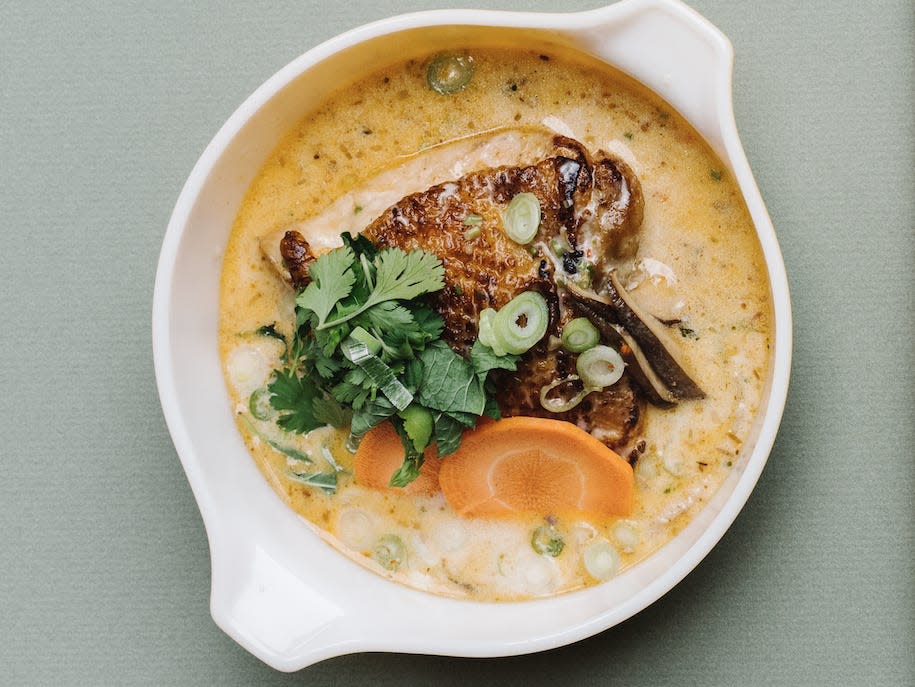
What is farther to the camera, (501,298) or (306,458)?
(306,458)

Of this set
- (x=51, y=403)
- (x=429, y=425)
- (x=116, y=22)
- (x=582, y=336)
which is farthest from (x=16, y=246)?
(x=582, y=336)

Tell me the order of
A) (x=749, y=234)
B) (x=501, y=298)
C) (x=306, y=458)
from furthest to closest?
(x=306, y=458)
(x=749, y=234)
(x=501, y=298)

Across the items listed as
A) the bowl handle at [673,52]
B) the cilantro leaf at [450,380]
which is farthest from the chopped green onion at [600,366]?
the bowl handle at [673,52]

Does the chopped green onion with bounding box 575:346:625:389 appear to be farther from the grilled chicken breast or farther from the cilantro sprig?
the cilantro sprig

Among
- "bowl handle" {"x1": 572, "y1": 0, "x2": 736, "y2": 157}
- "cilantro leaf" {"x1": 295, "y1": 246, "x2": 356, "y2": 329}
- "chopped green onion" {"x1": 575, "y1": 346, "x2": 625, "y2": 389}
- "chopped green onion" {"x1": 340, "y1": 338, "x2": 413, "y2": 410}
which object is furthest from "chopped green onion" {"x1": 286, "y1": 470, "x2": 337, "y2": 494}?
"bowl handle" {"x1": 572, "y1": 0, "x2": 736, "y2": 157}

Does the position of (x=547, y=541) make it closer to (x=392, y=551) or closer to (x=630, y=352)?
(x=392, y=551)

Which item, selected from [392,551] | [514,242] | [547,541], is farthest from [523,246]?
[392,551]

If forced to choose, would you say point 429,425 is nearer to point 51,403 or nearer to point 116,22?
point 51,403
